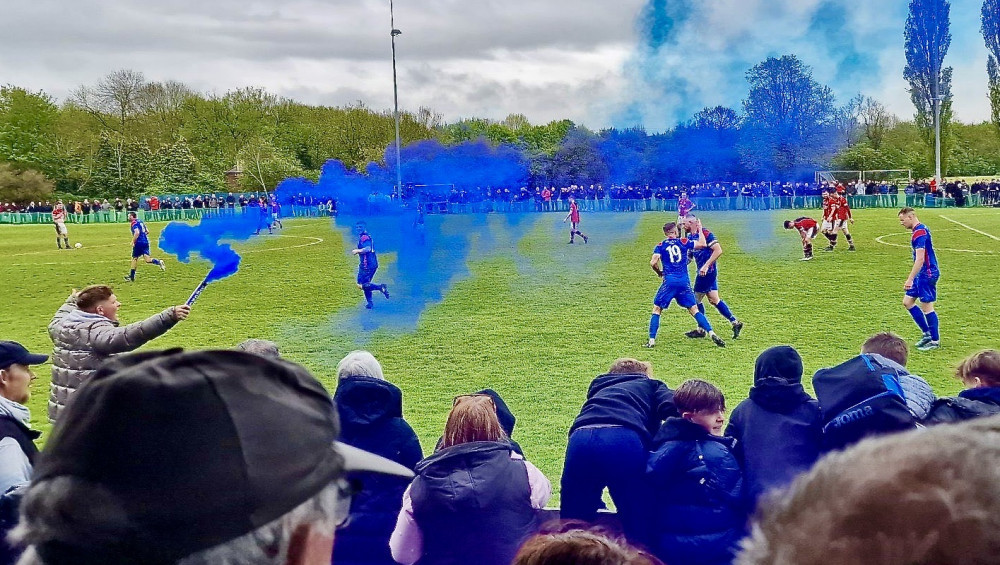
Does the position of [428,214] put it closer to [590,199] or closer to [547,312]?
[590,199]

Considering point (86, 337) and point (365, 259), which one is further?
point (365, 259)

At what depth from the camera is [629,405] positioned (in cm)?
450

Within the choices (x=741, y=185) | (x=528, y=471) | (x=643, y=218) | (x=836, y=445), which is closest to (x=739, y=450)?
Answer: (x=836, y=445)

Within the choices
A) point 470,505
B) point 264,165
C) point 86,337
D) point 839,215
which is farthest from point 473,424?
point 264,165

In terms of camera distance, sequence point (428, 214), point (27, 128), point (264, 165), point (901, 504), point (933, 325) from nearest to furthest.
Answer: point (901, 504)
point (933, 325)
point (428, 214)
point (264, 165)
point (27, 128)

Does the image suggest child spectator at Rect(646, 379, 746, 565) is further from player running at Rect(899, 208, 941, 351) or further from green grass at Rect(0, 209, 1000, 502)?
player running at Rect(899, 208, 941, 351)

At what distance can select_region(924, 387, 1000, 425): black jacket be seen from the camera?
4.21 meters

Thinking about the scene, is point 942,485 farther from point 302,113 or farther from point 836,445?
point 302,113

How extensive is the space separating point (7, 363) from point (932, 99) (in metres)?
41.7

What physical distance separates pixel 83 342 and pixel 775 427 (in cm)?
452

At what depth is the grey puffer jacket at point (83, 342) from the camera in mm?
5770

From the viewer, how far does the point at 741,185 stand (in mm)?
23469

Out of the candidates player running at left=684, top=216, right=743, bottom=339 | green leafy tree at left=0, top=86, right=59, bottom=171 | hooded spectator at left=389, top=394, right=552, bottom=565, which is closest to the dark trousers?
hooded spectator at left=389, top=394, right=552, bottom=565

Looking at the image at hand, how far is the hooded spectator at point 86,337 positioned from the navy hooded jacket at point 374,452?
1.99 m
